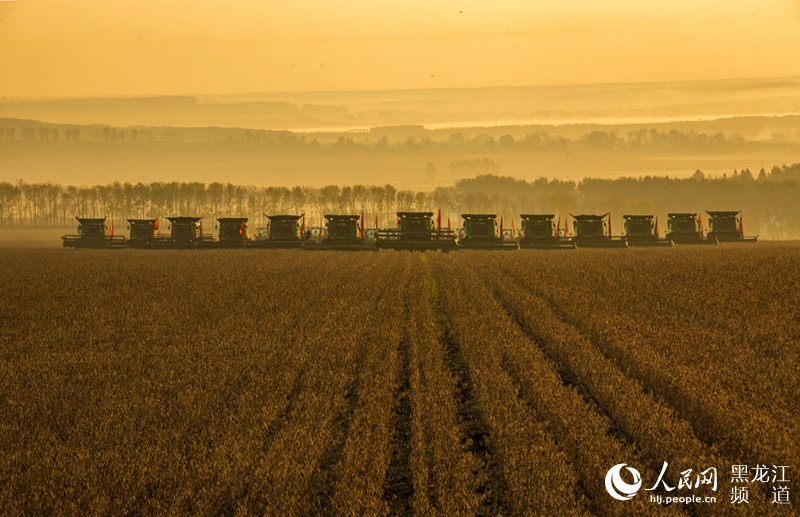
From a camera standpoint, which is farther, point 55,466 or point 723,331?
point 723,331

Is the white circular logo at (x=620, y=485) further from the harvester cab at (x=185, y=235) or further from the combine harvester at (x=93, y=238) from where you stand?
the combine harvester at (x=93, y=238)

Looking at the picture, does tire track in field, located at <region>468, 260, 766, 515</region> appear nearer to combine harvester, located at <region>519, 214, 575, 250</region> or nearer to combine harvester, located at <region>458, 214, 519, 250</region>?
combine harvester, located at <region>458, 214, 519, 250</region>

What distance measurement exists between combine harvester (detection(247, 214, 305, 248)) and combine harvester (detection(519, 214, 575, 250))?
46.2 feet

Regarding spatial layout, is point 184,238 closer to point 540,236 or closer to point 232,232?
point 232,232

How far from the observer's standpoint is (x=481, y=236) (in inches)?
2055

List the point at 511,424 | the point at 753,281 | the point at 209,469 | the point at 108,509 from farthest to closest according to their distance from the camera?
the point at 753,281 → the point at 511,424 → the point at 209,469 → the point at 108,509

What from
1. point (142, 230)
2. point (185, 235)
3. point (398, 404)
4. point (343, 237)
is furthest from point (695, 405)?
point (142, 230)

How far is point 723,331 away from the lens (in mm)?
15859

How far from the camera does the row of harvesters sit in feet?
166

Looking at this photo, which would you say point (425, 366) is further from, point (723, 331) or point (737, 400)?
point (723, 331)

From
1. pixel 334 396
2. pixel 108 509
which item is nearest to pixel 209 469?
pixel 108 509

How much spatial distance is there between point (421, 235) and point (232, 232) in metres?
13.4

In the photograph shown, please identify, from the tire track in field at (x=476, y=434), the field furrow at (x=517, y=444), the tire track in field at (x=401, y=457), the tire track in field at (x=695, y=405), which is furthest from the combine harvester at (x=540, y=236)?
the tire track in field at (x=401, y=457)

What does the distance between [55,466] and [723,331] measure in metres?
12.2
